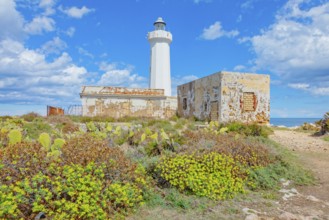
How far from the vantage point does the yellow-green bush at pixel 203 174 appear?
554 centimetres

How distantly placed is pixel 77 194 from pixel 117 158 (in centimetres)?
139

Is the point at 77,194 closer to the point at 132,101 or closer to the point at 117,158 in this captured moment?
the point at 117,158

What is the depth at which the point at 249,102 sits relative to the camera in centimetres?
1867

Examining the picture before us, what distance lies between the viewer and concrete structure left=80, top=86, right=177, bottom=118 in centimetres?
2430

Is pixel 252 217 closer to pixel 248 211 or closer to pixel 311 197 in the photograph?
pixel 248 211

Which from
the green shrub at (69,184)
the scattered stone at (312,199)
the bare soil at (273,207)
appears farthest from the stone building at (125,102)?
the scattered stone at (312,199)

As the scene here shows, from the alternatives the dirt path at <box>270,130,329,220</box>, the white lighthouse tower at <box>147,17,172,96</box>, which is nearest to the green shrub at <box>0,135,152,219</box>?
the dirt path at <box>270,130,329,220</box>

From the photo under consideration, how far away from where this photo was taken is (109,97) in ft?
80.2

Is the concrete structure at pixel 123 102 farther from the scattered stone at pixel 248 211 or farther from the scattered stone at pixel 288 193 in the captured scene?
the scattered stone at pixel 248 211

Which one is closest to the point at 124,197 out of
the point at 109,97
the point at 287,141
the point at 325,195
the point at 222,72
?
the point at 325,195

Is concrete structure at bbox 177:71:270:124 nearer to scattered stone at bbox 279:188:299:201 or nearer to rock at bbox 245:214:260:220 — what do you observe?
scattered stone at bbox 279:188:299:201

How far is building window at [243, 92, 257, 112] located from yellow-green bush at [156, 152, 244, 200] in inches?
505

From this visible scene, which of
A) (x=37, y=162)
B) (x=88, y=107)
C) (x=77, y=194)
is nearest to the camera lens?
(x=77, y=194)

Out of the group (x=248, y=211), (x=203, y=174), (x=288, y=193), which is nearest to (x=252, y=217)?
(x=248, y=211)
